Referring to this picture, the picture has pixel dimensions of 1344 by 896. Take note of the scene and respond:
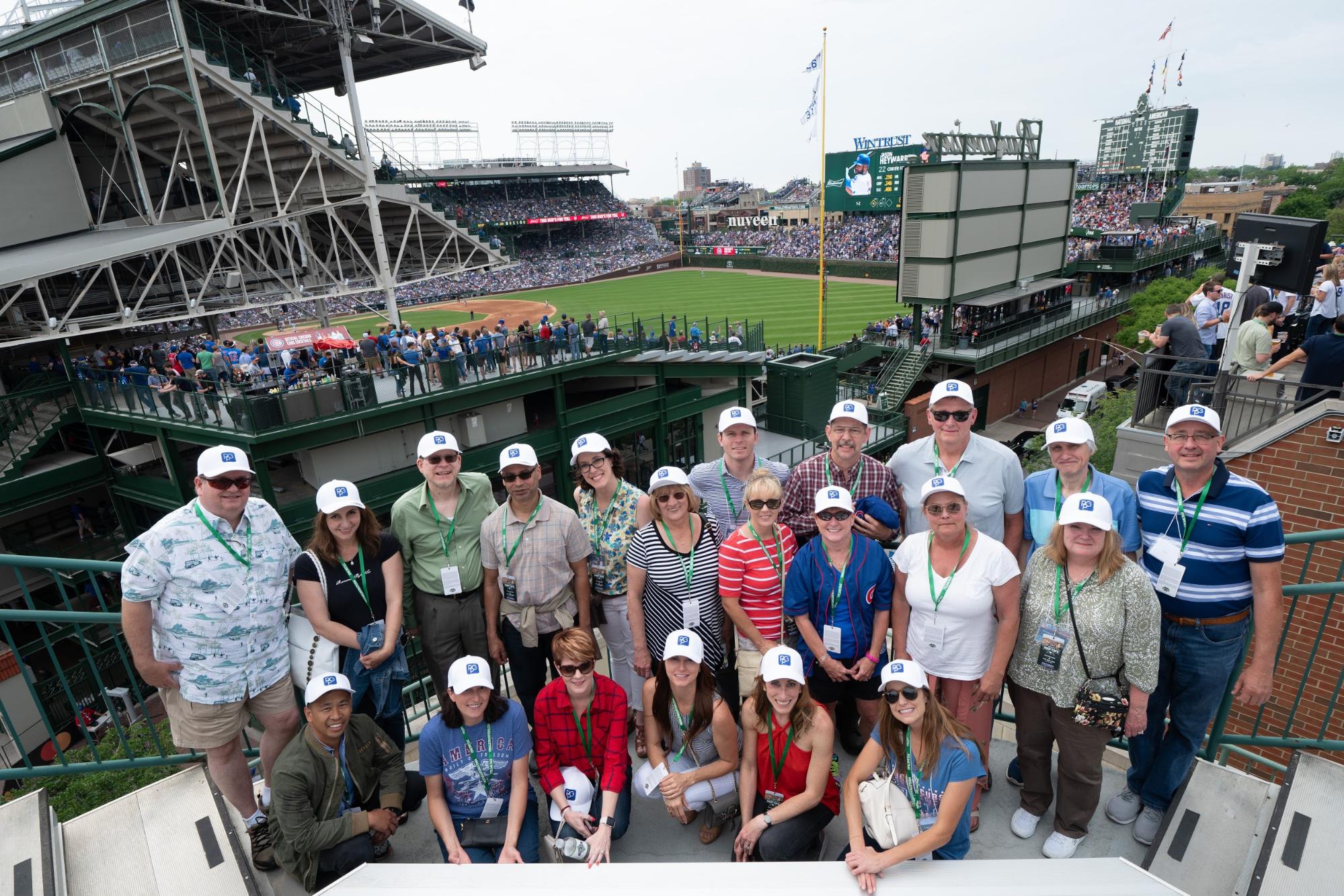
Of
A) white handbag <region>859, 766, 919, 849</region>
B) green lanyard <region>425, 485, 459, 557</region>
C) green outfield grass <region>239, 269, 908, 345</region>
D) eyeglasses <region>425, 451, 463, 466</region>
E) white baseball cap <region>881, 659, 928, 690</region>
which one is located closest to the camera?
white baseball cap <region>881, 659, 928, 690</region>

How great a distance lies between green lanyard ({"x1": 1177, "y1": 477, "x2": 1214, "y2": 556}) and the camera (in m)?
3.24

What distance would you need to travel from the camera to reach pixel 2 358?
17125 millimetres

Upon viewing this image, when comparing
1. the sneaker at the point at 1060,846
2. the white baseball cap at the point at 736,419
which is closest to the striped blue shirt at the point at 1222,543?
the sneaker at the point at 1060,846

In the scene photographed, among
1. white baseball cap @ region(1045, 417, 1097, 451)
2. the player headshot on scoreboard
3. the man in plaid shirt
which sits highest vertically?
the player headshot on scoreboard

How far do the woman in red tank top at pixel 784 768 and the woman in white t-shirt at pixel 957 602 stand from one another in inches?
26.4

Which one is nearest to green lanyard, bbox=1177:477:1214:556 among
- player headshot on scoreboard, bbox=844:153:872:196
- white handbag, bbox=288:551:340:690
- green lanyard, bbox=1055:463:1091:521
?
green lanyard, bbox=1055:463:1091:521

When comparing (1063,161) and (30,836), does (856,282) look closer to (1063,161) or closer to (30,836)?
(1063,161)

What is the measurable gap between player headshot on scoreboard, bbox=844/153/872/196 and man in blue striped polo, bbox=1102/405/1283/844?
1822 inches

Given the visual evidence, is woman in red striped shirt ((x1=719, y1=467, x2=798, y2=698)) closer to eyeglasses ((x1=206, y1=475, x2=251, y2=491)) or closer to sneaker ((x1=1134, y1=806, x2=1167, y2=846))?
sneaker ((x1=1134, y1=806, x2=1167, y2=846))

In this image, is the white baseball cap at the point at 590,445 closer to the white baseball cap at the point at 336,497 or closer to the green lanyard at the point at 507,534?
the green lanyard at the point at 507,534

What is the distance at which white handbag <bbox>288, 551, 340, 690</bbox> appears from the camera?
3.60m

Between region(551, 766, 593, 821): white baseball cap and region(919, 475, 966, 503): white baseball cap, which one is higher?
region(919, 475, 966, 503): white baseball cap

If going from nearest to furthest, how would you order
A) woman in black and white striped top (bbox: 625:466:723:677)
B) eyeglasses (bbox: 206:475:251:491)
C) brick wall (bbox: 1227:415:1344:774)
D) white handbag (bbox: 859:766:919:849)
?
white handbag (bbox: 859:766:919:849) → eyeglasses (bbox: 206:475:251:491) → woman in black and white striped top (bbox: 625:466:723:677) → brick wall (bbox: 1227:415:1344:774)

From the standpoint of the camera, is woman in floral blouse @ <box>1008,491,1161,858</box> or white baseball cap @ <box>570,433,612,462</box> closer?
woman in floral blouse @ <box>1008,491,1161,858</box>
